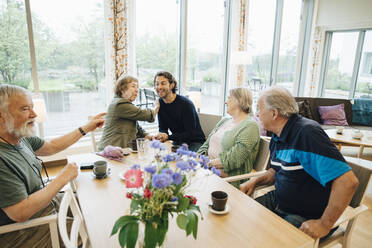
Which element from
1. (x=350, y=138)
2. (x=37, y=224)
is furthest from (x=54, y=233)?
(x=350, y=138)

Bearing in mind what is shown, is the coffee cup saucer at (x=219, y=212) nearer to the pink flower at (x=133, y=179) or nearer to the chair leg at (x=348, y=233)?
the pink flower at (x=133, y=179)

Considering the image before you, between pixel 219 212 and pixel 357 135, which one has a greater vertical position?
pixel 219 212

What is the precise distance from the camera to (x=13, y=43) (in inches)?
124

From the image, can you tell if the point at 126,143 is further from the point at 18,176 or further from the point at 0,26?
the point at 0,26

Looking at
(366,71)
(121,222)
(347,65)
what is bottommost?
(121,222)

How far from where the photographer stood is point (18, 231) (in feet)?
4.06

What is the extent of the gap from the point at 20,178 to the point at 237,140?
4.41ft

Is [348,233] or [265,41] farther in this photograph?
[265,41]

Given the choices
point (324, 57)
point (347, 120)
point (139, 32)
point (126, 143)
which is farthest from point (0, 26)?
point (324, 57)

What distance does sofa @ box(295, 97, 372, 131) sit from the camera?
4715 millimetres

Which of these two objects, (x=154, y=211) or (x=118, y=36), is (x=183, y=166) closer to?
(x=154, y=211)

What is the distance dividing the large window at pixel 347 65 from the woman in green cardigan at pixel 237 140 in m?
5.01

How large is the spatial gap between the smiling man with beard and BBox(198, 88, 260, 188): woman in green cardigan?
18.5 inches

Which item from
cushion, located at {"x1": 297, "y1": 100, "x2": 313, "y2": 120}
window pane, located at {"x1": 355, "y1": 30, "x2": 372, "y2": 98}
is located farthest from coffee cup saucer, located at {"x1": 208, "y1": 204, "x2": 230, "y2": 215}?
window pane, located at {"x1": 355, "y1": 30, "x2": 372, "y2": 98}
